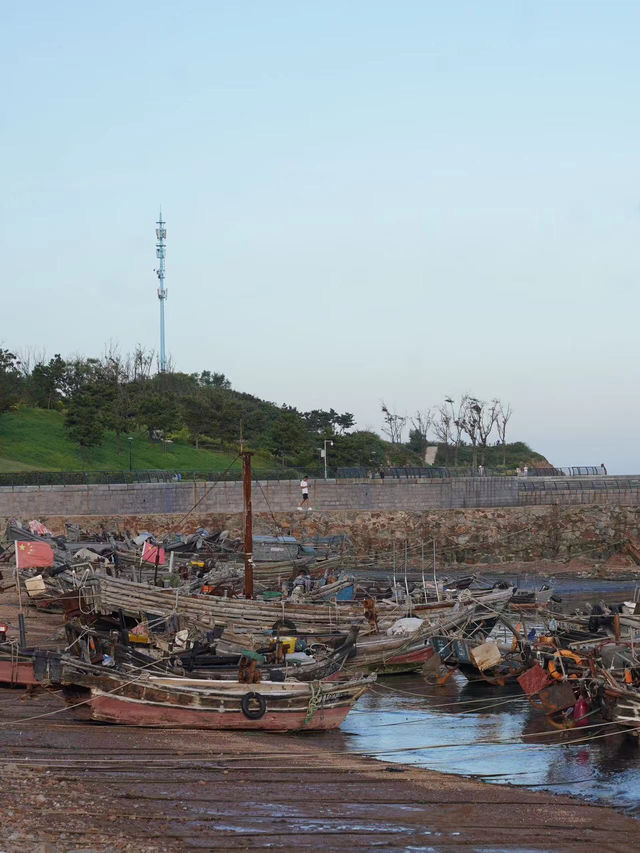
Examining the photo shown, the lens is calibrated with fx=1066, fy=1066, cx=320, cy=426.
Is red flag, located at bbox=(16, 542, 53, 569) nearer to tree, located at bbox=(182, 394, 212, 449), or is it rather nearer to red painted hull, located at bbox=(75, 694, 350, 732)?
red painted hull, located at bbox=(75, 694, 350, 732)

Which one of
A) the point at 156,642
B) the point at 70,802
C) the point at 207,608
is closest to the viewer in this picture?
the point at 70,802

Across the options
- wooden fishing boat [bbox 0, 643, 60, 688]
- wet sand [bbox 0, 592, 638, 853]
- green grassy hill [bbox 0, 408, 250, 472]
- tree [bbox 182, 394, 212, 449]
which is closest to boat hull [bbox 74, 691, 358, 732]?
wet sand [bbox 0, 592, 638, 853]

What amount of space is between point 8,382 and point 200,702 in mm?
81905

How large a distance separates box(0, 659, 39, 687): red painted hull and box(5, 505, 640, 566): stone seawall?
4009 cm

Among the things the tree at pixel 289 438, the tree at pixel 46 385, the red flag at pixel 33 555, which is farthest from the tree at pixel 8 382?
the red flag at pixel 33 555

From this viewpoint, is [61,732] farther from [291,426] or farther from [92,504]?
[291,426]

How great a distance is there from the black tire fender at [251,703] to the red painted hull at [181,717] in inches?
4.4

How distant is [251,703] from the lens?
71.3ft

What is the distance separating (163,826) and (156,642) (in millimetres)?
9532

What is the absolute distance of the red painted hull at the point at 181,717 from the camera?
21750 millimetres

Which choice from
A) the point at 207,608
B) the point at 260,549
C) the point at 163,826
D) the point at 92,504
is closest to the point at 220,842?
the point at 163,826

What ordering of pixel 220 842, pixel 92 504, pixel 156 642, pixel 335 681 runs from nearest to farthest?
pixel 220 842
pixel 335 681
pixel 156 642
pixel 92 504

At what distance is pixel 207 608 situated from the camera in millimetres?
31594

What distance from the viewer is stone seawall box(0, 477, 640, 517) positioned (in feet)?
205
